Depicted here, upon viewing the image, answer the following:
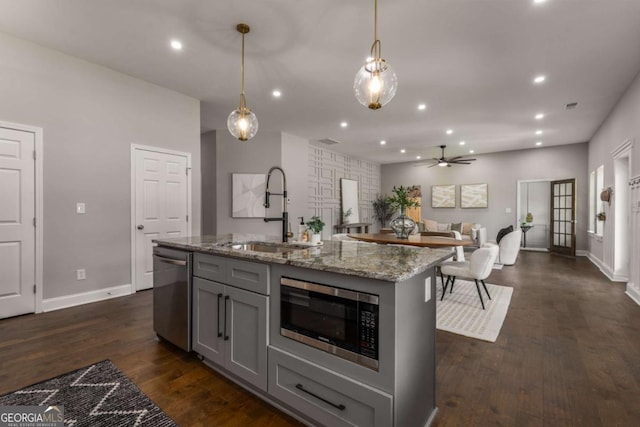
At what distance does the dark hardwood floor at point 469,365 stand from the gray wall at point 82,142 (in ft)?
1.88

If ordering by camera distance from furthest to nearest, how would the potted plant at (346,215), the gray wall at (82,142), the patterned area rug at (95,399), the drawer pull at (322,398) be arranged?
the potted plant at (346,215) → the gray wall at (82,142) → the patterned area rug at (95,399) → the drawer pull at (322,398)

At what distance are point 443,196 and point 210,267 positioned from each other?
9.25 meters

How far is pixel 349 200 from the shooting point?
928cm

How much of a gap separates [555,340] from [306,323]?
249 centimetres

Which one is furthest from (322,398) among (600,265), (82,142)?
(600,265)

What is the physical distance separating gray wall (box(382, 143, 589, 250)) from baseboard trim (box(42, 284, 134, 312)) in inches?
350

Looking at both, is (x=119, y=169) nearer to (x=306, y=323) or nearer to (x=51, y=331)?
(x=51, y=331)

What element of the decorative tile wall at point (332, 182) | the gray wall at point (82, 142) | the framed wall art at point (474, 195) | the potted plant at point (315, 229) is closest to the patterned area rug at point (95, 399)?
the potted plant at point (315, 229)

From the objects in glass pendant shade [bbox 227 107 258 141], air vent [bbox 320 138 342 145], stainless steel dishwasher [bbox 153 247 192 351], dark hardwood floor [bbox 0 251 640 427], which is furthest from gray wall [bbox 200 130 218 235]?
stainless steel dishwasher [bbox 153 247 192 351]

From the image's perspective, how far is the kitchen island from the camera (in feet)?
4.24

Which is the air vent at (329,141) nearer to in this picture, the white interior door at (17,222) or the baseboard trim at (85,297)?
the baseboard trim at (85,297)

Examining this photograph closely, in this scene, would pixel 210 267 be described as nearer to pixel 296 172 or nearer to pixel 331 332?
pixel 331 332

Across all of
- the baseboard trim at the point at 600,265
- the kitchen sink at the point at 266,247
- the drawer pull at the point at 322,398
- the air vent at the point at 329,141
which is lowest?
the baseboard trim at the point at 600,265

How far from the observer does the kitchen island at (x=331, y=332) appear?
129 centimetres
